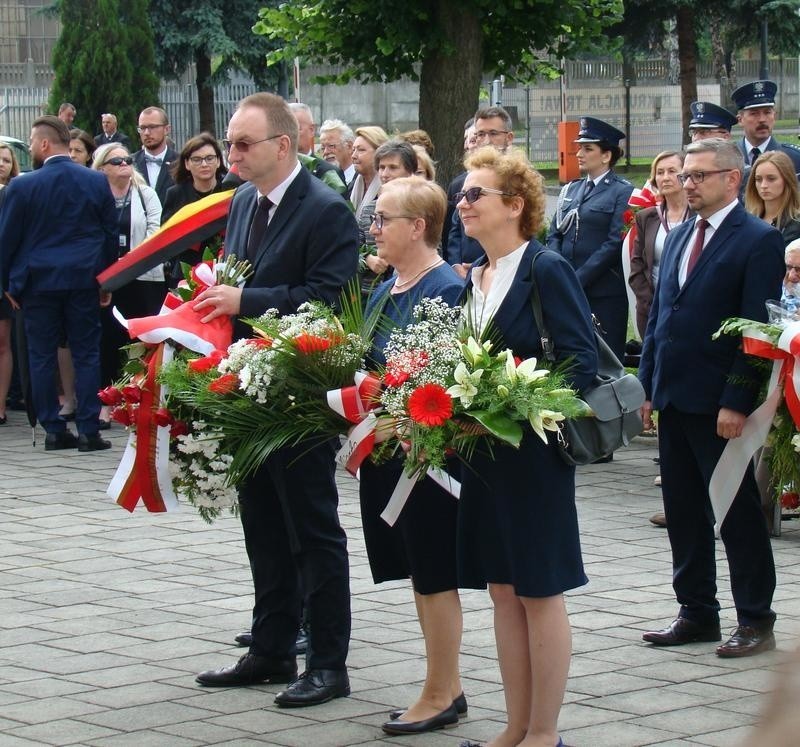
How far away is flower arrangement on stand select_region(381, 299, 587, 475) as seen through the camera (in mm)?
4055

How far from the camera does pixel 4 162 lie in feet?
39.9

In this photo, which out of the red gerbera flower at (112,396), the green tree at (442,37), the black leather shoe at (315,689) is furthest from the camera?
the green tree at (442,37)

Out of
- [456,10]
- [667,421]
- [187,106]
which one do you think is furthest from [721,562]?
[187,106]

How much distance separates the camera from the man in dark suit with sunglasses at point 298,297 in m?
Result: 5.07

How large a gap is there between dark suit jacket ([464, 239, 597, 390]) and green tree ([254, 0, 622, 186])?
11635mm

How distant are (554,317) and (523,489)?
1.75 feet

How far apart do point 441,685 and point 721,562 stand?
2751 mm

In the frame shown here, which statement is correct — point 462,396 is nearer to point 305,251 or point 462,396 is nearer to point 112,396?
point 305,251

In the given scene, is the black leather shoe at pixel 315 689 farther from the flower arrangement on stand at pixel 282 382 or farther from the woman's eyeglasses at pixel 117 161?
the woman's eyeglasses at pixel 117 161

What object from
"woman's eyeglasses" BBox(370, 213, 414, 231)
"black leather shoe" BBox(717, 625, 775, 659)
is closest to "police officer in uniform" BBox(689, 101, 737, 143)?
"black leather shoe" BBox(717, 625, 775, 659)

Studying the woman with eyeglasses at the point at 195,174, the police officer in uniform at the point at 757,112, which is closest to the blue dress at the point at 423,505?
the police officer in uniform at the point at 757,112

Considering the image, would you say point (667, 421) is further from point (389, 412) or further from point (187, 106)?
point (187, 106)

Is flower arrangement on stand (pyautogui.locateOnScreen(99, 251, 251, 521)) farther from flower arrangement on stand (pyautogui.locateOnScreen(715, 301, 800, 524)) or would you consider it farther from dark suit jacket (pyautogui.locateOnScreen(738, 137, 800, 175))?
dark suit jacket (pyautogui.locateOnScreen(738, 137, 800, 175))

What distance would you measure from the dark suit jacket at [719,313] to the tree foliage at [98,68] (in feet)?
70.5
